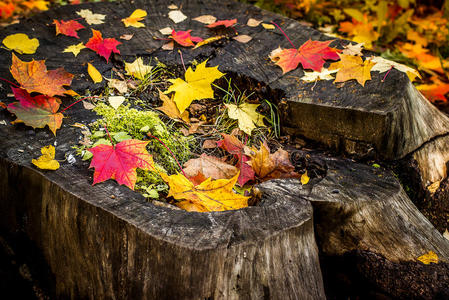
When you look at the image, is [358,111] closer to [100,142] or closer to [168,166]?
[168,166]

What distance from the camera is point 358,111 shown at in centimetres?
151

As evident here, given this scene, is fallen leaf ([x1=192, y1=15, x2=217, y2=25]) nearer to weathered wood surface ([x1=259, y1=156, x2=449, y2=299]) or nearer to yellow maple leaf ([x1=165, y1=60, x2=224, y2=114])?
yellow maple leaf ([x1=165, y1=60, x2=224, y2=114])

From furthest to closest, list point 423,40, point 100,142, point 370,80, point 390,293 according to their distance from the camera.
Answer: point 423,40 → point 370,80 → point 100,142 → point 390,293

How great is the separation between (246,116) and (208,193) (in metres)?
0.65

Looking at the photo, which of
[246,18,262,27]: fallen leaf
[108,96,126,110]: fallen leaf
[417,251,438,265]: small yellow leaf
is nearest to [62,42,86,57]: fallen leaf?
[108,96,126,110]: fallen leaf

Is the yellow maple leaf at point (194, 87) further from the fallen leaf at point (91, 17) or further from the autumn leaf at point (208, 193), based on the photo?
the fallen leaf at point (91, 17)

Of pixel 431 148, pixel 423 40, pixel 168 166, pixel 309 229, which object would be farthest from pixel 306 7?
pixel 309 229

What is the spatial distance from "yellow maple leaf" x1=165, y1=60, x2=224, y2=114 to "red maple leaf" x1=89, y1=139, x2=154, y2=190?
42 centimetres

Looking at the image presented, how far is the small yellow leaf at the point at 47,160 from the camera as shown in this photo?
1.19 m

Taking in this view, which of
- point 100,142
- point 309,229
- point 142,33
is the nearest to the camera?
point 309,229

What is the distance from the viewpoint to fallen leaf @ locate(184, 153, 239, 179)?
1.45 meters

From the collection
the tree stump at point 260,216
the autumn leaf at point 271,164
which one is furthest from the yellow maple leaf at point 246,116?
the autumn leaf at point 271,164

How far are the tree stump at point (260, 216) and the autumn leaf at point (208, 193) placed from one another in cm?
14

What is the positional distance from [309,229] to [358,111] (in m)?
0.67
